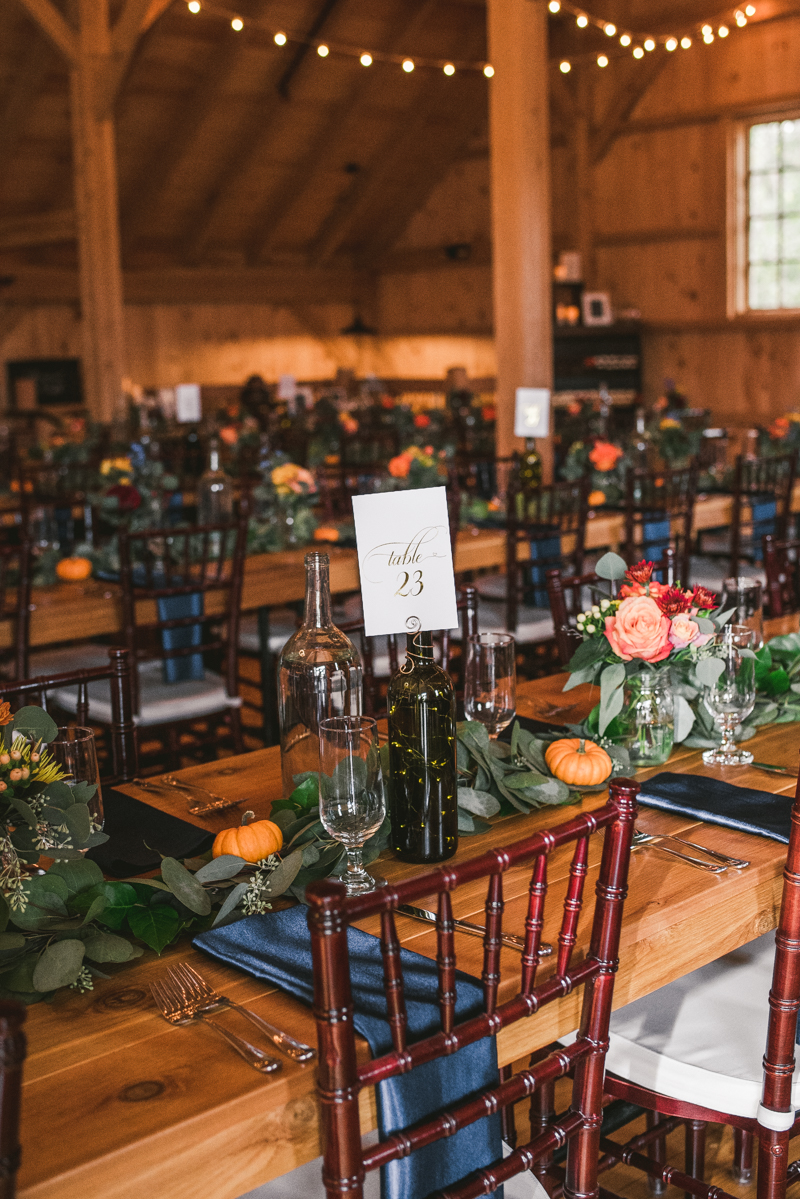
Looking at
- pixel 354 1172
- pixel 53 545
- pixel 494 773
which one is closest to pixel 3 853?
pixel 354 1172

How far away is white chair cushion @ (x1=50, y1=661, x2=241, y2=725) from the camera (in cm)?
363

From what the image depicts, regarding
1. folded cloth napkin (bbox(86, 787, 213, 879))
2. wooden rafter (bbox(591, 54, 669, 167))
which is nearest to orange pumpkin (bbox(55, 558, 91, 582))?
folded cloth napkin (bbox(86, 787, 213, 879))

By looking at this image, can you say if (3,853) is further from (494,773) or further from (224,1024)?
(494,773)

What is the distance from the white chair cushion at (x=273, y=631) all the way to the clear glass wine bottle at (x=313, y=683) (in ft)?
7.68

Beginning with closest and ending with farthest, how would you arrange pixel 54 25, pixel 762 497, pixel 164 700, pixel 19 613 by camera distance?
pixel 19 613 → pixel 164 700 → pixel 762 497 → pixel 54 25

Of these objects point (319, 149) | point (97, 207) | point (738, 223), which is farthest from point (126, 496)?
point (319, 149)

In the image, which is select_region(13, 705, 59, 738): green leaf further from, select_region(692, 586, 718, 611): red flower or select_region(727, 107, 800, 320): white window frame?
select_region(727, 107, 800, 320): white window frame

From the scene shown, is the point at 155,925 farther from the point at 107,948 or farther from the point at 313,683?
the point at 313,683

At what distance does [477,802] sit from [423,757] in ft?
0.62

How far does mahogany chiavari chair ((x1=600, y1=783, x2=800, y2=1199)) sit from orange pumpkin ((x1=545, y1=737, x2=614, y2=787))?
0.34m

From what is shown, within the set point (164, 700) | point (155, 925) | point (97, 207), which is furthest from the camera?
point (97, 207)

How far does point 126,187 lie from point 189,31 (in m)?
2.18

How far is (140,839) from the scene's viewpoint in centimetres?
178

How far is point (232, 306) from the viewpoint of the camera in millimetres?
13641
